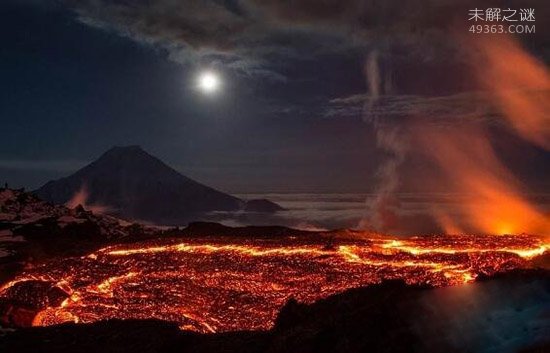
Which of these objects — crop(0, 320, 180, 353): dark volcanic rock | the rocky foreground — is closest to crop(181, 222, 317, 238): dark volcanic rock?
crop(0, 320, 180, 353): dark volcanic rock

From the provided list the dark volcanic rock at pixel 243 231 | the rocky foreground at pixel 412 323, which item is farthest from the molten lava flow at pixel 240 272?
the rocky foreground at pixel 412 323

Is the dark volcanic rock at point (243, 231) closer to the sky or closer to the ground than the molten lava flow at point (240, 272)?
closer to the sky

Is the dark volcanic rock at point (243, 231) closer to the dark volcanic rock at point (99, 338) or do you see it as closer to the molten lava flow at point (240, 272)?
the molten lava flow at point (240, 272)

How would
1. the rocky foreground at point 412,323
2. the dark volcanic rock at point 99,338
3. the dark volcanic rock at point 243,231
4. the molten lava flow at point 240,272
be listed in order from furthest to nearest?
the dark volcanic rock at point 243,231, the molten lava flow at point 240,272, the dark volcanic rock at point 99,338, the rocky foreground at point 412,323

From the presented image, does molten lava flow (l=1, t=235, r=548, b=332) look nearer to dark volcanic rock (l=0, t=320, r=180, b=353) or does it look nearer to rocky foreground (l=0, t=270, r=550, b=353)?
dark volcanic rock (l=0, t=320, r=180, b=353)

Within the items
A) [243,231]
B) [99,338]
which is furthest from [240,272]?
[243,231]

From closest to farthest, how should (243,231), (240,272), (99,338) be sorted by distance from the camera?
(99,338), (240,272), (243,231)

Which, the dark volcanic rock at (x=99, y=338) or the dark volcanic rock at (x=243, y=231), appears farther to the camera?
the dark volcanic rock at (x=243, y=231)

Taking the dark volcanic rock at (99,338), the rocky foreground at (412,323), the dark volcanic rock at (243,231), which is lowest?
the dark volcanic rock at (99,338)

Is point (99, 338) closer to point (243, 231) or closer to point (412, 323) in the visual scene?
point (412, 323)

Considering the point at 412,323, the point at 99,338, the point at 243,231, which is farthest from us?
the point at 243,231
